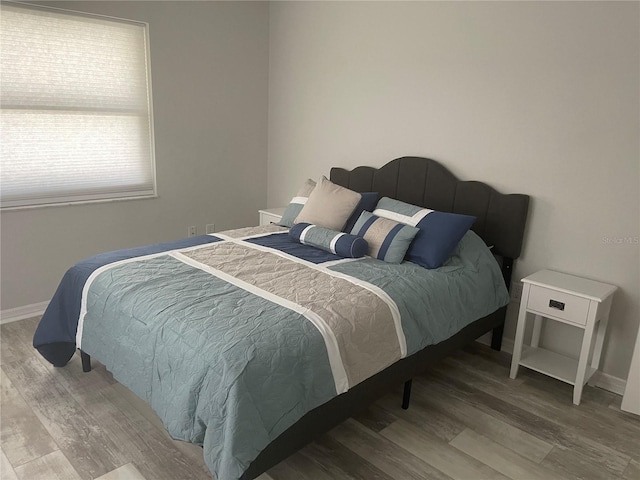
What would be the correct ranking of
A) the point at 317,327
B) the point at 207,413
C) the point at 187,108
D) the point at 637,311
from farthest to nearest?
1. the point at 187,108
2. the point at 637,311
3. the point at 317,327
4. the point at 207,413

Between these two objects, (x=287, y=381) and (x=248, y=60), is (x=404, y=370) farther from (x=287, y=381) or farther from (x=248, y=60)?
(x=248, y=60)

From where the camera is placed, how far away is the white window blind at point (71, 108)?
3.05 m

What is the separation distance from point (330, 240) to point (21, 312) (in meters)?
2.25

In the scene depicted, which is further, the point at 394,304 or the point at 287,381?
the point at 394,304

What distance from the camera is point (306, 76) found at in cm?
404

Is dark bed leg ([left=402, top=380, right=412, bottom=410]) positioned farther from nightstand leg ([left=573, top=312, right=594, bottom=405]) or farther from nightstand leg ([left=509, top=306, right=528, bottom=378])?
nightstand leg ([left=573, top=312, right=594, bottom=405])

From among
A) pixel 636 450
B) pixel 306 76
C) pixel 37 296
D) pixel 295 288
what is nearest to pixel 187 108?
pixel 306 76

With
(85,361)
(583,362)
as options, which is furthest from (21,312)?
(583,362)

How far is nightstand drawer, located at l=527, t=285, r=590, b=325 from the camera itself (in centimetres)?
246

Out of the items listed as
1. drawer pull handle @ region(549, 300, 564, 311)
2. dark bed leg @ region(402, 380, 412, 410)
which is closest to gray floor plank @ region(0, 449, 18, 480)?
dark bed leg @ region(402, 380, 412, 410)

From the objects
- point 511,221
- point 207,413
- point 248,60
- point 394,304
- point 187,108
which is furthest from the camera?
point 248,60

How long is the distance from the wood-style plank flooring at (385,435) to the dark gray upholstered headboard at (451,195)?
34.6 inches

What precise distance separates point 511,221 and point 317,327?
1639 millimetres

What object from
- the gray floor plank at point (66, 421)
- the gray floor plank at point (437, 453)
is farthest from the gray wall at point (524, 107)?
the gray floor plank at point (66, 421)
